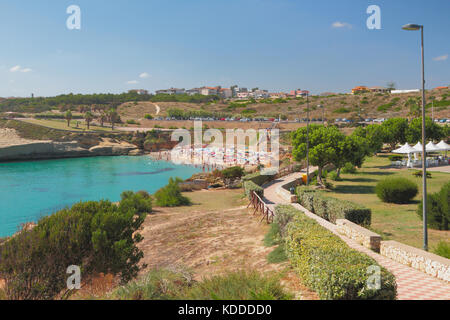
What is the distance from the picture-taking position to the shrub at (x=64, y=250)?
7945 mm

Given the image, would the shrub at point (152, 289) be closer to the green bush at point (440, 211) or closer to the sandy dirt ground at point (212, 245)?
the sandy dirt ground at point (212, 245)

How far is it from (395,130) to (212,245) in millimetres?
43673

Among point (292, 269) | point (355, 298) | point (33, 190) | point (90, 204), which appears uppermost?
point (90, 204)

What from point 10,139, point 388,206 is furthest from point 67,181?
point 388,206

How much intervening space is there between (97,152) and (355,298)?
270 ft

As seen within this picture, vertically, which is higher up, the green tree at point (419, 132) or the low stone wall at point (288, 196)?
the green tree at point (419, 132)

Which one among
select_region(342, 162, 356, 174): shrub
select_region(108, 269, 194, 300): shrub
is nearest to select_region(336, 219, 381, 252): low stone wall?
select_region(108, 269, 194, 300): shrub

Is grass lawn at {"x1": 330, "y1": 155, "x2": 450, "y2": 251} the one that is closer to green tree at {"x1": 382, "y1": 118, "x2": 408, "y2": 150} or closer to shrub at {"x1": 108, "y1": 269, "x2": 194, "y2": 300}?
shrub at {"x1": 108, "y1": 269, "x2": 194, "y2": 300}

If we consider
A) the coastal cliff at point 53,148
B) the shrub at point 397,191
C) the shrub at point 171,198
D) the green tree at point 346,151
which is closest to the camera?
the shrub at point 397,191

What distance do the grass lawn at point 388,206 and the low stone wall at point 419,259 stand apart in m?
2.29

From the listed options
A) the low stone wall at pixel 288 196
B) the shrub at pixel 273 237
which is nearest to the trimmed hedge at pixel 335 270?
the shrub at pixel 273 237
